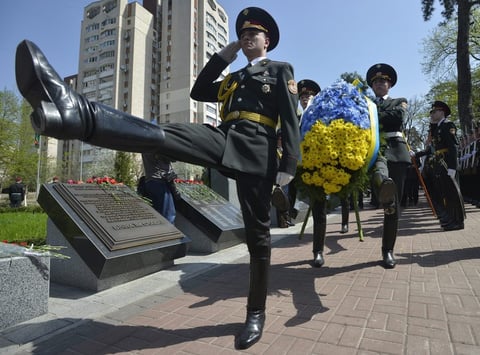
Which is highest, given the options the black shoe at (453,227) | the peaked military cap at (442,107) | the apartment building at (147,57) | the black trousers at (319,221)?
the apartment building at (147,57)

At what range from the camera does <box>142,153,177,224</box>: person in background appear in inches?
210

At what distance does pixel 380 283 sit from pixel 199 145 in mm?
2558

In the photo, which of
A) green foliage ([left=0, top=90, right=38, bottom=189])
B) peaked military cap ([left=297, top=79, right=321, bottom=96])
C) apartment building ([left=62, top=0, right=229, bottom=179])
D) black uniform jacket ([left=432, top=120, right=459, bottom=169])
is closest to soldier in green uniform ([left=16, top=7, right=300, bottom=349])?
peaked military cap ([left=297, top=79, right=321, bottom=96])

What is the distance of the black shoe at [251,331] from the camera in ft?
7.29

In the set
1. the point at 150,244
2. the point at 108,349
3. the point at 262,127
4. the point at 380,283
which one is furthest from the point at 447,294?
the point at 150,244

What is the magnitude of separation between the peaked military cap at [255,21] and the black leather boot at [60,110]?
138 cm

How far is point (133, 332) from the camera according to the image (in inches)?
100

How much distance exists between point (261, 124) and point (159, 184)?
3.31 meters

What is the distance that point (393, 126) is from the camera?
4.15 m

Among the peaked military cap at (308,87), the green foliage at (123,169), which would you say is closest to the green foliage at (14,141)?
the green foliage at (123,169)

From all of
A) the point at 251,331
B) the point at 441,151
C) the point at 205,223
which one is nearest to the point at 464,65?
the point at 441,151

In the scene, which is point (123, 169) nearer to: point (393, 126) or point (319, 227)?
point (319, 227)

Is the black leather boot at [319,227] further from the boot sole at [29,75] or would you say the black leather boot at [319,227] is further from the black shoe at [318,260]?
the boot sole at [29,75]

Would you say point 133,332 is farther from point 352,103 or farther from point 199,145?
point 352,103
